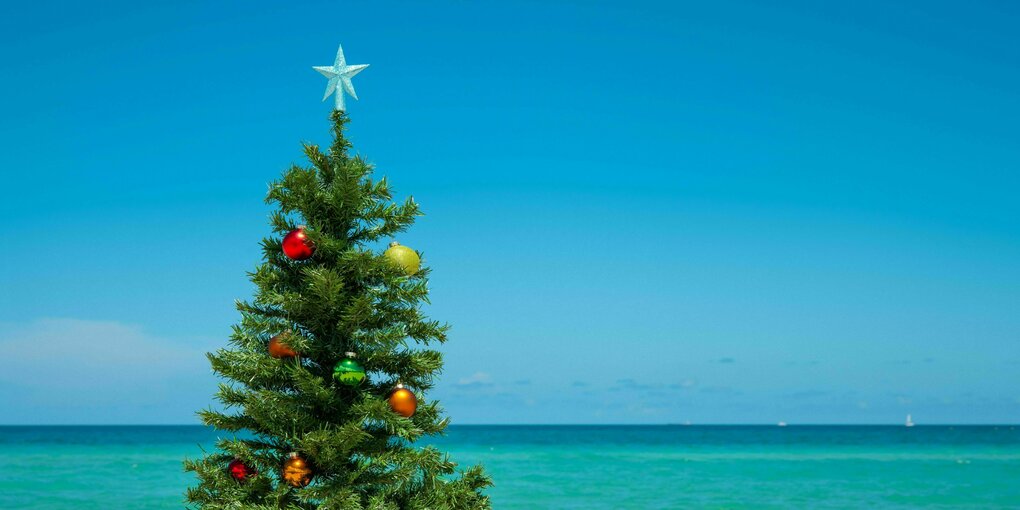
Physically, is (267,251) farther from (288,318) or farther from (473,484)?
(473,484)

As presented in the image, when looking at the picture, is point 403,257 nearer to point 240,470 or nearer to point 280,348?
point 280,348

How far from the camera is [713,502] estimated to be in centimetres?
2408

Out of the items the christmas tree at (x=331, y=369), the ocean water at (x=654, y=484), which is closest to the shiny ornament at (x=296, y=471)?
the christmas tree at (x=331, y=369)

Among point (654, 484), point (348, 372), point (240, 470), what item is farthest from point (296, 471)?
point (654, 484)

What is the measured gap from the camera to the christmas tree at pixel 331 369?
5906 mm

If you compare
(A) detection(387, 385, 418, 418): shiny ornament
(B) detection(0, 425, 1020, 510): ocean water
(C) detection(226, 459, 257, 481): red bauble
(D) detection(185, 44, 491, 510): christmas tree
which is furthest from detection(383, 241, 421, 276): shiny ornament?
(B) detection(0, 425, 1020, 510): ocean water

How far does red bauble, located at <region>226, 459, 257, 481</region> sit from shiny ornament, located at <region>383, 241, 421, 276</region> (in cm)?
165

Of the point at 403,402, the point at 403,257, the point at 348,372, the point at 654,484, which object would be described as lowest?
the point at 654,484

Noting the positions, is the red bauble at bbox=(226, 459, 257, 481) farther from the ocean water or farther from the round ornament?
the ocean water

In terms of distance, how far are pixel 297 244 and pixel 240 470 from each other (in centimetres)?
153

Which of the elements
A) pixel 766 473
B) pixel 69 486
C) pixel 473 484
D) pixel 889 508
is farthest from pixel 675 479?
pixel 473 484

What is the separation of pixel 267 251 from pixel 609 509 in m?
17.3

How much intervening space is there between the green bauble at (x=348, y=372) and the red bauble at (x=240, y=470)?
86cm

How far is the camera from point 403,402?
6.07 m
